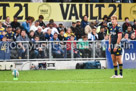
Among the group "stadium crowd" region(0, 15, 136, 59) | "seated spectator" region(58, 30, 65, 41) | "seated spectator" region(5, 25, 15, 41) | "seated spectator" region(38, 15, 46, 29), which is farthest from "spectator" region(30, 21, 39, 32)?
"seated spectator" region(5, 25, 15, 41)

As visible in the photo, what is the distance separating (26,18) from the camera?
90.0 feet

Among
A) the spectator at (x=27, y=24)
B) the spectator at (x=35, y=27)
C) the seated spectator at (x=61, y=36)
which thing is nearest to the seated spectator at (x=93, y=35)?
the seated spectator at (x=61, y=36)

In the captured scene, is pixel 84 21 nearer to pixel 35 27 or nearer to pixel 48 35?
pixel 48 35

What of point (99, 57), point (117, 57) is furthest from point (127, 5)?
point (117, 57)

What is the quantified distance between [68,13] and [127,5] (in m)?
3.57

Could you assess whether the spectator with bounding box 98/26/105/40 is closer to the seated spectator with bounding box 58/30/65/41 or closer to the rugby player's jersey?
the seated spectator with bounding box 58/30/65/41

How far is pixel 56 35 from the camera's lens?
25844mm

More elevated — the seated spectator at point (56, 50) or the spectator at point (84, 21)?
the spectator at point (84, 21)

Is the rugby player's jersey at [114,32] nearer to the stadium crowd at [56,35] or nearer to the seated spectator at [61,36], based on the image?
the stadium crowd at [56,35]

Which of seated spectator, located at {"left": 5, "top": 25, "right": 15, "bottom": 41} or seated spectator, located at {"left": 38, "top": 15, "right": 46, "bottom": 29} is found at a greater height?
seated spectator, located at {"left": 38, "top": 15, "right": 46, "bottom": 29}

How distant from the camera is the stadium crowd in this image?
25.5 meters

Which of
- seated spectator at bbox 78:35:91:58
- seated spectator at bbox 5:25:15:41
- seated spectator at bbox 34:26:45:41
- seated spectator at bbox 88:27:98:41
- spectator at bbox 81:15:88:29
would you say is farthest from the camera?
spectator at bbox 81:15:88:29

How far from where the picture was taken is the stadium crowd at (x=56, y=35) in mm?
25516

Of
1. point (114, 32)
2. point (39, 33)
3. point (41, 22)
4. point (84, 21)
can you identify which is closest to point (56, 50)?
point (39, 33)
